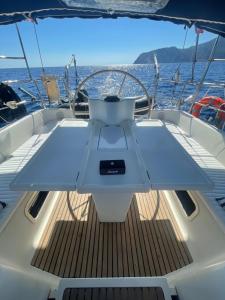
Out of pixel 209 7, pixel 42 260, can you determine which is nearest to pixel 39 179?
pixel 42 260

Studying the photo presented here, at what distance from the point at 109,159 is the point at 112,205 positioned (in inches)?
19.2

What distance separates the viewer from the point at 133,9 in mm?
1884

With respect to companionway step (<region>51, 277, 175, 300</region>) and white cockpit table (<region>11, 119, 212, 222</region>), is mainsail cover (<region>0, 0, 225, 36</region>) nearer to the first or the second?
white cockpit table (<region>11, 119, 212, 222</region>)

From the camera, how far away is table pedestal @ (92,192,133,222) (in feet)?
5.89

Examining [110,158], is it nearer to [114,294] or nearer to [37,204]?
[114,294]

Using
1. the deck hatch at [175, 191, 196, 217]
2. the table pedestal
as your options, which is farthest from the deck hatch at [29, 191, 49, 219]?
the deck hatch at [175, 191, 196, 217]

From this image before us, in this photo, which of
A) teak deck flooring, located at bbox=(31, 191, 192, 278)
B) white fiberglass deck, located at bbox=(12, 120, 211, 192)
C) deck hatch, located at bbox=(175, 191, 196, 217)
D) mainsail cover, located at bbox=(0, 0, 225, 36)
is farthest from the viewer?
deck hatch, located at bbox=(175, 191, 196, 217)

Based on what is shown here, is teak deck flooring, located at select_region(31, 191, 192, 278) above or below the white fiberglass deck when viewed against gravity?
below

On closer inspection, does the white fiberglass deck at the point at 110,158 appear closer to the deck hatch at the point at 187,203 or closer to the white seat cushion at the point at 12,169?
the white seat cushion at the point at 12,169

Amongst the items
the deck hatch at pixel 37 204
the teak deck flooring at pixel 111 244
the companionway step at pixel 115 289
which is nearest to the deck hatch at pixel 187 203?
the teak deck flooring at pixel 111 244

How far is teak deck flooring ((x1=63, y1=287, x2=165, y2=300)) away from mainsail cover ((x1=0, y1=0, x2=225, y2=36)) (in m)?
1.67

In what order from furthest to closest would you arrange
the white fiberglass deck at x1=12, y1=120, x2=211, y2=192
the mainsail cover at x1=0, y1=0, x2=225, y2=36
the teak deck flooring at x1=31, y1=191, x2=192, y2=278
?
the teak deck flooring at x1=31, y1=191, x2=192, y2=278, the mainsail cover at x1=0, y1=0, x2=225, y2=36, the white fiberglass deck at x1=12, y1=120, x2=211, y2=192

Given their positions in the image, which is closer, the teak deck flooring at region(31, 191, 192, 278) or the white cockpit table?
the white cockpit table

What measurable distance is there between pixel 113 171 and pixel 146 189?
23cm
